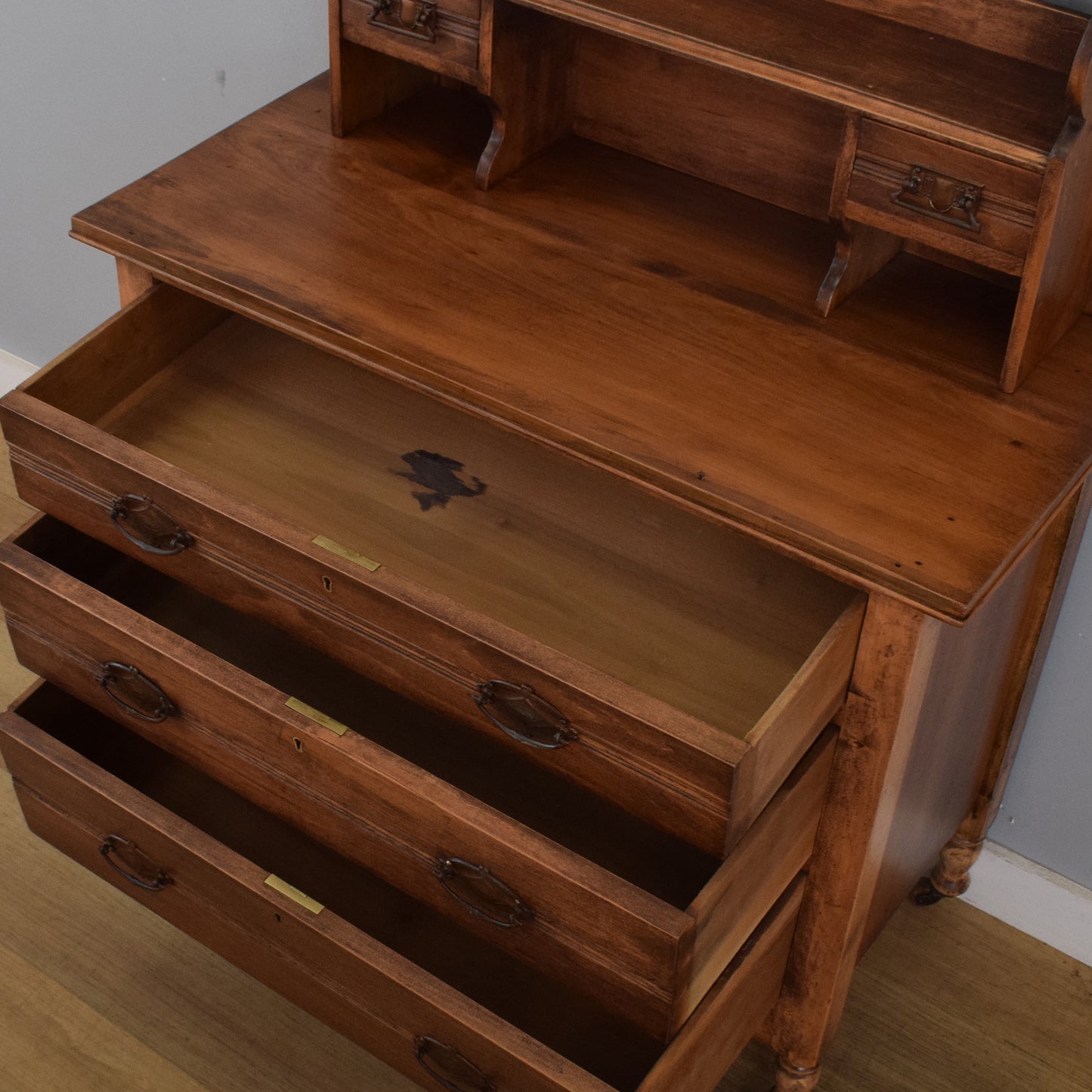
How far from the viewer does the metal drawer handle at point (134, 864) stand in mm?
1459

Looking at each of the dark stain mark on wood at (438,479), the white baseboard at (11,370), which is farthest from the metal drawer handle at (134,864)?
the white baseboard at (11,370)

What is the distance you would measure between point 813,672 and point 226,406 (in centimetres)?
69

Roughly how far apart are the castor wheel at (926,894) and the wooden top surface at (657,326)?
2.67 ft

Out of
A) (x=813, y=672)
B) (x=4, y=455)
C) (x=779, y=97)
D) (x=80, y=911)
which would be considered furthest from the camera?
(x=4, y=455)

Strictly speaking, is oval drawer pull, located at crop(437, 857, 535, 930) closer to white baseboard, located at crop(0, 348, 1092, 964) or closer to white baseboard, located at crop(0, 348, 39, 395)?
white baseboard, located at crop(0, 348, 1092, 964)

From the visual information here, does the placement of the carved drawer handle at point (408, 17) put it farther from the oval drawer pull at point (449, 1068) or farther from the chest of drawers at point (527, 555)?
the oval drawer pull at point (449, 1068)

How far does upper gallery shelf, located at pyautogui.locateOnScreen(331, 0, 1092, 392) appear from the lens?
117 cm

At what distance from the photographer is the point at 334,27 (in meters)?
1.47

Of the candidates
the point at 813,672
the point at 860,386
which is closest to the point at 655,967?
the point at 813,672

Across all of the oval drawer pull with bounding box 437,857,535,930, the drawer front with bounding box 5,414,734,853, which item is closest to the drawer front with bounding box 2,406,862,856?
the drawer front with bounding box 5,414,734,853

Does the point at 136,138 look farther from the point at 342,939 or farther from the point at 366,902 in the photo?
the point at 342,939

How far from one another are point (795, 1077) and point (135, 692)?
799mm

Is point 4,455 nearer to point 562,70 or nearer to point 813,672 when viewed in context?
point 562,70

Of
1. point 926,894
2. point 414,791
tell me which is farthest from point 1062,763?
point 414,791
